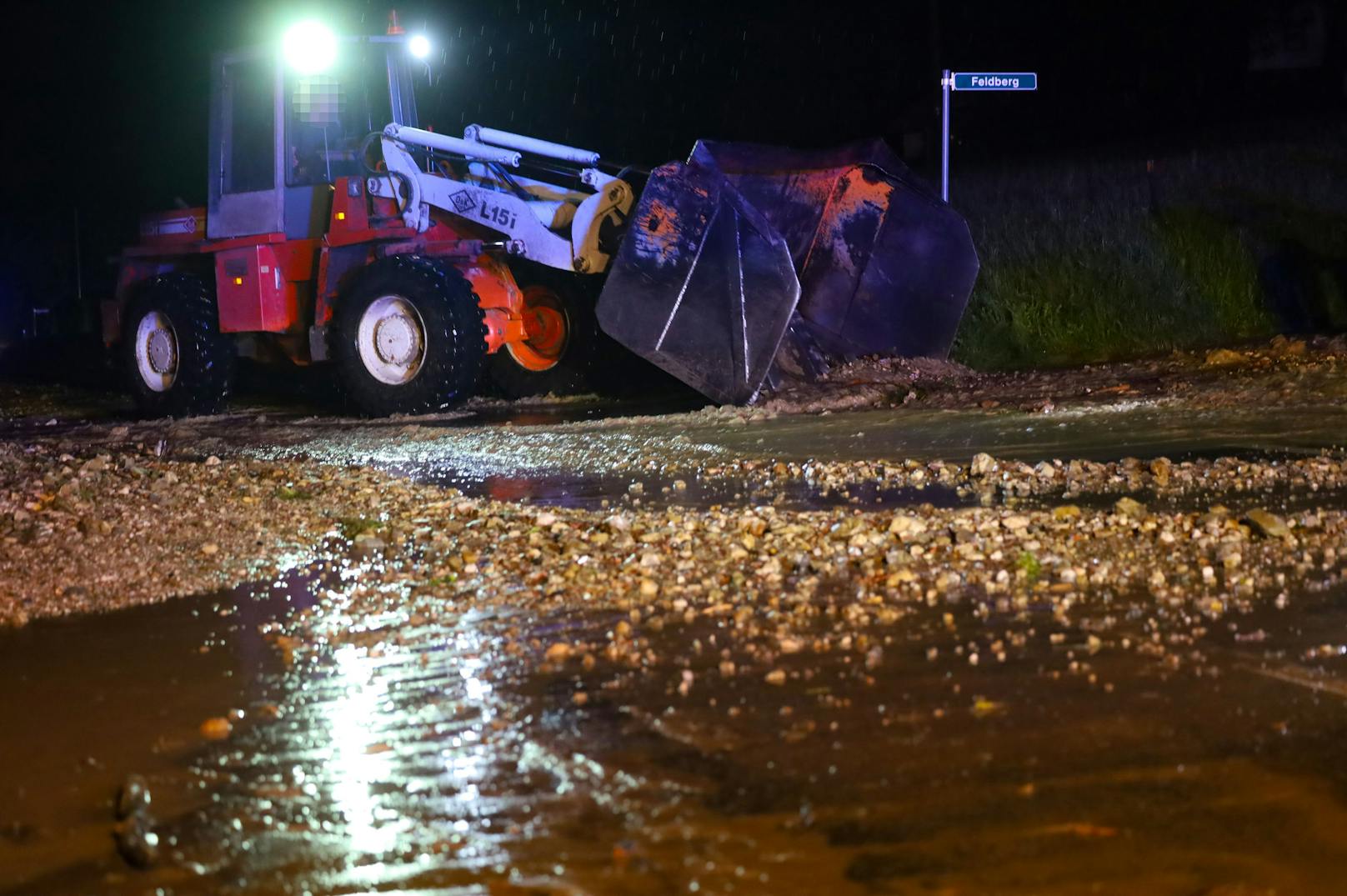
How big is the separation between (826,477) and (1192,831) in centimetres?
451

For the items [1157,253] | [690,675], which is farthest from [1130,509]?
[1157,253]

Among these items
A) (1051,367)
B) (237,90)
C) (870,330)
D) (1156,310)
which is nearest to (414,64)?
(237,90)

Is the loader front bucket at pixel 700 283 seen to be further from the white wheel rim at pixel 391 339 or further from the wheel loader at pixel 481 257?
the white wheel rim at pixel 391 339

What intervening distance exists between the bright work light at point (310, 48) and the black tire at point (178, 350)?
2317mm

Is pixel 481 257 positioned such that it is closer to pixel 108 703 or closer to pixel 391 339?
pixel 391 339

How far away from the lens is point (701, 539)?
18.8 feet

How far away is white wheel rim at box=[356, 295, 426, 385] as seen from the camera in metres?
11.6

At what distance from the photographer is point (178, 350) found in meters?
12.9

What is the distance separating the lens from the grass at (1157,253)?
1280 centimetres

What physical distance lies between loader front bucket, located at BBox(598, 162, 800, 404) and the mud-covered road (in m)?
2.35

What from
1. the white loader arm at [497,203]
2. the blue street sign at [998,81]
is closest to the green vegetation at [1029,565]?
the white loader arm at [497,203]

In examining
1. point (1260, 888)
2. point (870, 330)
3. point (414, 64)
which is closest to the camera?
point (1260, 888)

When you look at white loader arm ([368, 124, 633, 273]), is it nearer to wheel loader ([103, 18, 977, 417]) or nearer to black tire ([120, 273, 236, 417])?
wheel loader ([103, 18, 977, 417])

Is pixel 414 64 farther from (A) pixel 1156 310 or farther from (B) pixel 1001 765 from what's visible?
(B) pixel 1001 765
